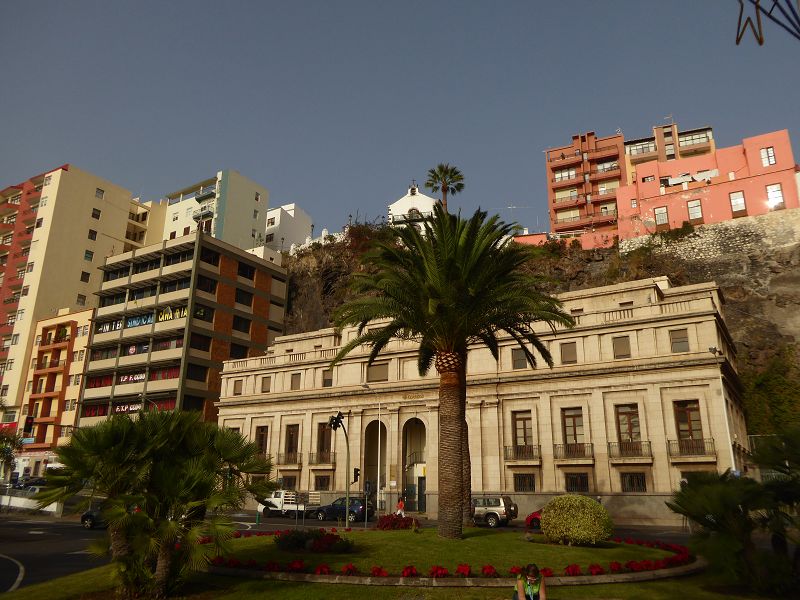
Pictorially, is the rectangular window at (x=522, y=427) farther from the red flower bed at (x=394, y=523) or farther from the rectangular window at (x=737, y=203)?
the rectangular window at (x=737, y=203)

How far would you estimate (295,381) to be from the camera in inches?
2270

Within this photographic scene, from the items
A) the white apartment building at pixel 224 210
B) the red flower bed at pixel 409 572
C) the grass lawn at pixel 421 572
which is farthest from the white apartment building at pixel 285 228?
the red flower bed at pixel 409 572

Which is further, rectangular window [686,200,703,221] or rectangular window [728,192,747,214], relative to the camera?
rectangular window [686,200,703,221]

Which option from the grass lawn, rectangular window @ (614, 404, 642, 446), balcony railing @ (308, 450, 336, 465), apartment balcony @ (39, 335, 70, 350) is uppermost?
apartment balcony @ (39, 335, 70, 350)

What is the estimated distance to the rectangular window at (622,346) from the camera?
42.9 meters

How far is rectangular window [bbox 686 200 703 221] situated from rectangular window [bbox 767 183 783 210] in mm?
6538

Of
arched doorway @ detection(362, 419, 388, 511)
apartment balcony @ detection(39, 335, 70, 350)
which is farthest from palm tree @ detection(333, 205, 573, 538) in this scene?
apartment balcony @ detection(39, 335, 70, 350)

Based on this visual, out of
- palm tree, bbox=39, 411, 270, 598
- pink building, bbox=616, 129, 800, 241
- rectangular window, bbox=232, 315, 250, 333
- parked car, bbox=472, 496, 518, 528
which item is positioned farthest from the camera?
rectangular window, bbox=232, 315, 250, 333

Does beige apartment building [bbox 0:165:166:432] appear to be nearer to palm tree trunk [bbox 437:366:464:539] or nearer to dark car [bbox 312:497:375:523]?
dark car [bbox 312:497:375:523]

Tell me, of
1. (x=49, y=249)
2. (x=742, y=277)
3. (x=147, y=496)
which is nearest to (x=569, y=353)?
(x=742, y=277)

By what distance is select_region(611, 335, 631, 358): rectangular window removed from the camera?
42.9m

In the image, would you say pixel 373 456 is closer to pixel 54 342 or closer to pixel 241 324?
pixel 241 324

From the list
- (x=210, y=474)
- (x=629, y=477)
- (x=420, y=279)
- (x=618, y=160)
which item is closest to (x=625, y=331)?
(x=629, y=477)

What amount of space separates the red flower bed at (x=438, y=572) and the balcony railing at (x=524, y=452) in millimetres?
28044
